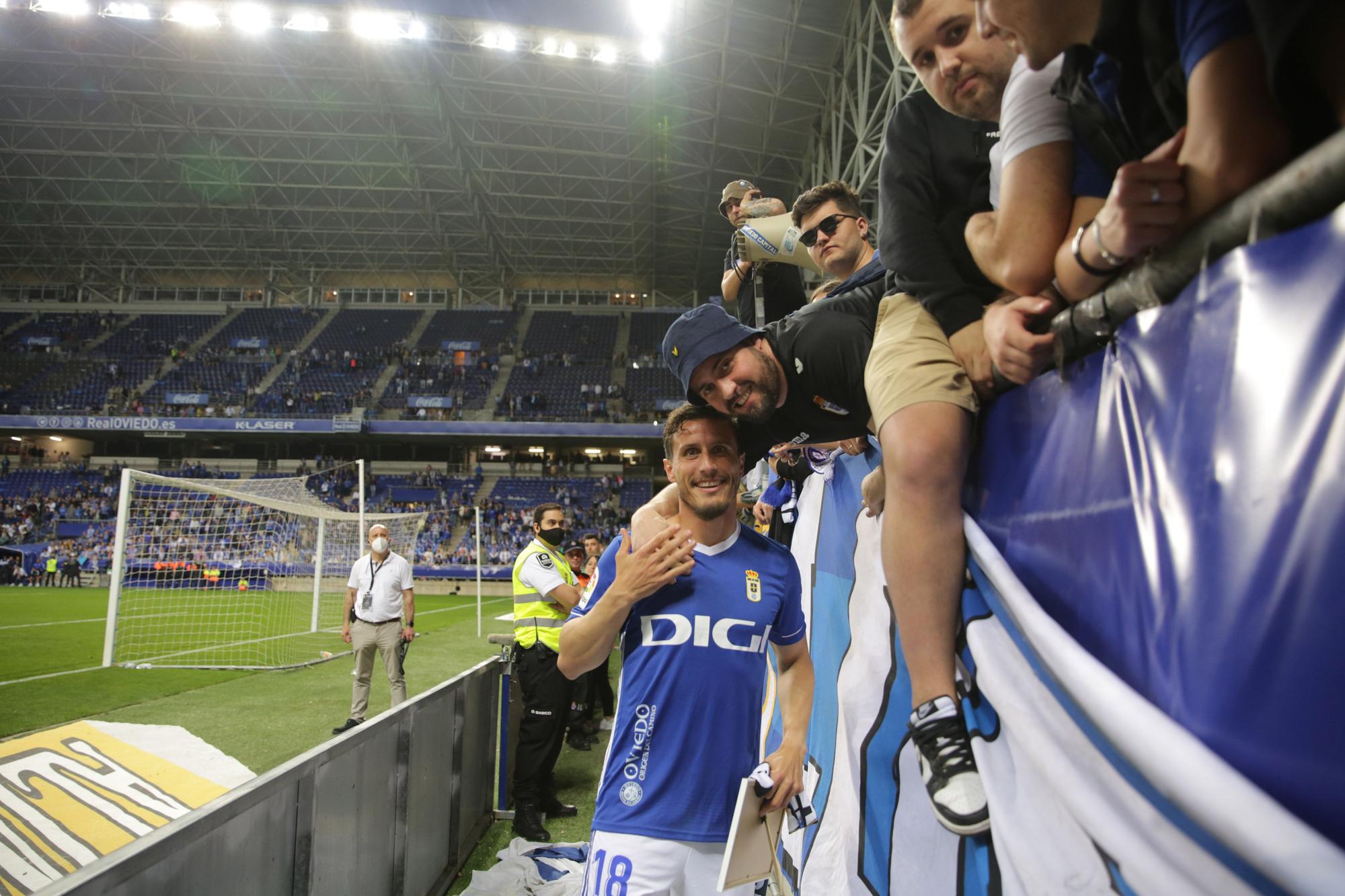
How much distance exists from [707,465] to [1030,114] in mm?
1494

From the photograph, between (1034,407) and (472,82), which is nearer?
(1034,407)

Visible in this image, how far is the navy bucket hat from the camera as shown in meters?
2.33

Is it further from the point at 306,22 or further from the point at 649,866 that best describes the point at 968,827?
the point at 306,22

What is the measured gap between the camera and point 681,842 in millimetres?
2172

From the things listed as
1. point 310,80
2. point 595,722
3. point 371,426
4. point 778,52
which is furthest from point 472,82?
point 595,722

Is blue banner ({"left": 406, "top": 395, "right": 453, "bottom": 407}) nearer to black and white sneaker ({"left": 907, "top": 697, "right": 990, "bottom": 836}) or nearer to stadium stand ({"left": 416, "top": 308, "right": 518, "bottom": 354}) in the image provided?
stadium stand ({"left": 416, "top": 308, "right": 518, "bottom": 354})

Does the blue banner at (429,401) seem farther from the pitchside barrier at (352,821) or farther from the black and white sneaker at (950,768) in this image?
the black and white sneaker at (950,768)

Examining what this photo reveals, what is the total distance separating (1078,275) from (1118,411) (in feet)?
0.73

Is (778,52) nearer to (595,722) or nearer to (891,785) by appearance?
(595,722)

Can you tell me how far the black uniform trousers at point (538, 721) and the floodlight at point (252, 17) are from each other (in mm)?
22750

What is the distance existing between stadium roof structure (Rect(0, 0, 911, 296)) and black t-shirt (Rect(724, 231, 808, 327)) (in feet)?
36.6

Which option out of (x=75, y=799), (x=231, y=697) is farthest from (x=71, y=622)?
(x=75, y=799)

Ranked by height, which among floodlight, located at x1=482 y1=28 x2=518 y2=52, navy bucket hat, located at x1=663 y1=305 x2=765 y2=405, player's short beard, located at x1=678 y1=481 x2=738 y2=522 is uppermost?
floodlight, located at x1=482 y1=28 x2=518 y2=52

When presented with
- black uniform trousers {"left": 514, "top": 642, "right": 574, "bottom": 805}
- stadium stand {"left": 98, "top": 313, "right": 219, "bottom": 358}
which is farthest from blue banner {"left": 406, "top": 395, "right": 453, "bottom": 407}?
black uniform trousers {"left": 514, "top": 642, "right": 574, "bottom": 805}
